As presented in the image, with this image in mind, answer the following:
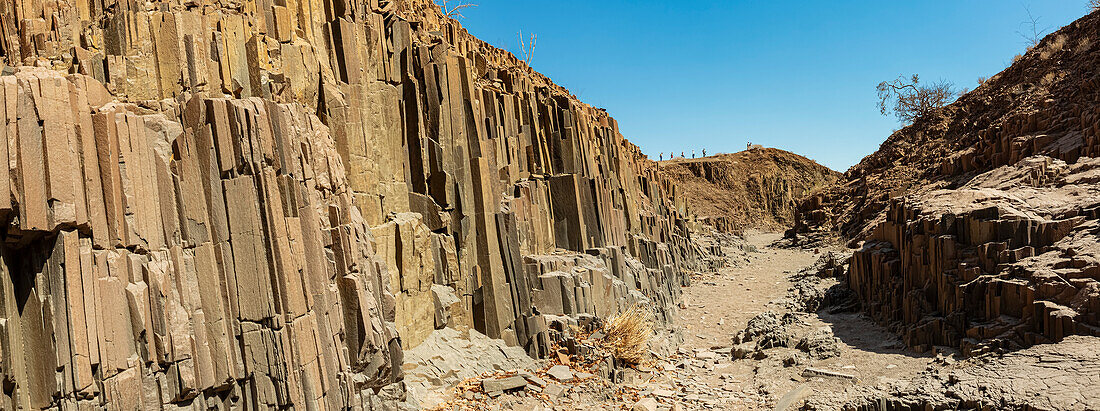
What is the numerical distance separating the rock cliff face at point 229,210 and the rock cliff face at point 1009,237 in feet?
28.1

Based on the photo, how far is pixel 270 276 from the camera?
7.34m

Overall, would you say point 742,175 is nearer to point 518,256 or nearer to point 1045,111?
point 1045,111

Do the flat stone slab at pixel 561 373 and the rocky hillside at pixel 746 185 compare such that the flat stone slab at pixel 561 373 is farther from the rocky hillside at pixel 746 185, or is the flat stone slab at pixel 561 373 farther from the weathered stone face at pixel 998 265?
the rocky hillside at pixel 746 185

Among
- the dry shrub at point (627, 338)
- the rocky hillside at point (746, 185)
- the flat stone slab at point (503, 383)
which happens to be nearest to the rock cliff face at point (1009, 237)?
the dry shrub at point (627, 338)

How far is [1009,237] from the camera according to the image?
13.2 m

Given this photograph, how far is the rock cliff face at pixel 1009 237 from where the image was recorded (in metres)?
11.6

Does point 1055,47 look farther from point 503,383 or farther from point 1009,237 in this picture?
point 503,383

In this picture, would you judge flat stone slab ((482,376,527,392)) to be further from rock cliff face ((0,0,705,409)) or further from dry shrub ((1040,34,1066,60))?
dry shrub ((1040,34,1066,60))

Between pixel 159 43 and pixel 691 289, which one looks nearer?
pixel 159 43

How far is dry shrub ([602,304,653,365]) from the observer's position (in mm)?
13805

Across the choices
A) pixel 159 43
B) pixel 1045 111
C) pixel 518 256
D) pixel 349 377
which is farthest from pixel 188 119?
pixel 1045 111

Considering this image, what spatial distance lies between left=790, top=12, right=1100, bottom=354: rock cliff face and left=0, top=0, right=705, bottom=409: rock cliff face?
8573 millimetres

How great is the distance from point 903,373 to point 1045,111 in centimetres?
1564

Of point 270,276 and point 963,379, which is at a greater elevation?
point 270,276
